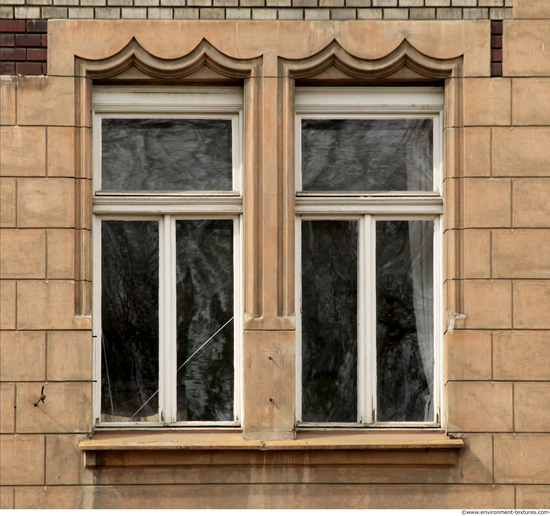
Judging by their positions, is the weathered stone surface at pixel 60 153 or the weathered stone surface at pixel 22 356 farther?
the weathered stone surface at pixel 60 153

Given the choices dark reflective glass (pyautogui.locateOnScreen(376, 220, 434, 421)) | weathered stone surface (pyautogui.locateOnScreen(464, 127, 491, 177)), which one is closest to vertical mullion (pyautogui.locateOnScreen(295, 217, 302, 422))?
dark reflective glass (pyautogui.locateOnScreen(376, 220, 434, 421))

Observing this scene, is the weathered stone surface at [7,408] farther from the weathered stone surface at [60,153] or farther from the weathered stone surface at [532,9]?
the weathered stone surface at [532,9]

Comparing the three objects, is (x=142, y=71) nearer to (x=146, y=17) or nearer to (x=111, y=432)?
(x=146, y=17)

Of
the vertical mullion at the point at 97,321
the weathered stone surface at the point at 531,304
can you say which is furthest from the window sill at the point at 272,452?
the weathered stone surface at the point at 531,304

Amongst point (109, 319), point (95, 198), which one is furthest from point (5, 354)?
point (95, 198)

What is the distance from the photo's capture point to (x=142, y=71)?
8.71 m

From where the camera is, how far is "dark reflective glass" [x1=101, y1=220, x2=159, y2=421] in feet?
28.5

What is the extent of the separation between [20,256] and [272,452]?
2523 millimetres

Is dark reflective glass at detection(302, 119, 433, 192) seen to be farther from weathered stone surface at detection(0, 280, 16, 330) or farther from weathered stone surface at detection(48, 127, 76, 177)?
weathered stone surface at detection(0, 280, 16, 330)

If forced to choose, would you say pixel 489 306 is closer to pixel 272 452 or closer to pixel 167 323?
pixel 272 452

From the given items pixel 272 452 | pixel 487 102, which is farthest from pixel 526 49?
pixel 272 452

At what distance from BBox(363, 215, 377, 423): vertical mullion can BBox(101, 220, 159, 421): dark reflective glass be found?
1729mm

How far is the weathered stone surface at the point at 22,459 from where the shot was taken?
27.3 feet

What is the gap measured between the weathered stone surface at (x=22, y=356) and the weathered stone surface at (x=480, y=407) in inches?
128
